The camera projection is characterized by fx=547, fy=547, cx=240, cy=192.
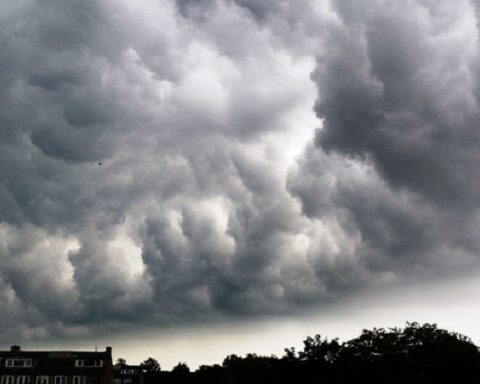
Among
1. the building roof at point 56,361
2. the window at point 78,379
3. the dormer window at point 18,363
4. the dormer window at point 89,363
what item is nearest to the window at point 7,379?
the building roof at point 56,361

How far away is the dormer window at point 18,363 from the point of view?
12656 centimetres

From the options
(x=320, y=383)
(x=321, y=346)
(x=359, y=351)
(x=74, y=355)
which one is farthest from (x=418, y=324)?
(x=74, y=355)

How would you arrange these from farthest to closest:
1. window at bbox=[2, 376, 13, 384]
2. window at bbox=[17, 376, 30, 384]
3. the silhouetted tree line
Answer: window at bbox=[17, 376, 30, 384], window at bbox=[2, 376, 13, 384], the silhouetted tree line

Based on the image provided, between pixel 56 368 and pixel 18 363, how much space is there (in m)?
10.0

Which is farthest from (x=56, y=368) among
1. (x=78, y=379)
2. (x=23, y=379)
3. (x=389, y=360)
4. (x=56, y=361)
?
(x=389, y=360)

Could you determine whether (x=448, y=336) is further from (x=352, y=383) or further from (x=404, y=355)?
(x=352, y=383)

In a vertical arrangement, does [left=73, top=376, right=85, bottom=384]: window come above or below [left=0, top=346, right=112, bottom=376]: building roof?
below

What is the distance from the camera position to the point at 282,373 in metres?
101

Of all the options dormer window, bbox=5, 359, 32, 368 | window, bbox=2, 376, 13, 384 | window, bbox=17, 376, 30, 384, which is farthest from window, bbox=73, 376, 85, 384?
window, bbox=2, 376, 13, 384

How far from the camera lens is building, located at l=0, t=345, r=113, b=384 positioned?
12262 centimetres

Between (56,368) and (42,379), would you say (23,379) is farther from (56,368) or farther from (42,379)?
(56,368)

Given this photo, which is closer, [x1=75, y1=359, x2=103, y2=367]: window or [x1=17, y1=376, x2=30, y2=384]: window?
[x1=17, y1=376, x2=30, y2=384]: window

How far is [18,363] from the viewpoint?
5002 inches

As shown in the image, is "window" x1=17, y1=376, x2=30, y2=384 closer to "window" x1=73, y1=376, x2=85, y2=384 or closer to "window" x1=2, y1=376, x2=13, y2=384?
"window" x1=2, y1=376, x2=13, y2=384
